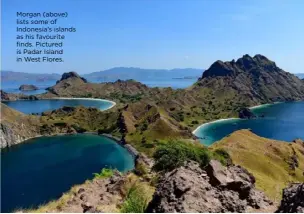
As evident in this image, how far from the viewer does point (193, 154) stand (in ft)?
140

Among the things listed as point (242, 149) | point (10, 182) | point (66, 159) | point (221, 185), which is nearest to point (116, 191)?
point (221, 185)

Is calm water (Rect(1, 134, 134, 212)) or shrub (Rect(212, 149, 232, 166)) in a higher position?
shrub (Rect(212, 149, 232, 166))

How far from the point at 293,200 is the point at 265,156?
114198 mm

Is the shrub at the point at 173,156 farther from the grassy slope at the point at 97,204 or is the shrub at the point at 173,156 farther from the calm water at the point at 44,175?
the calm water at the point at 44,175

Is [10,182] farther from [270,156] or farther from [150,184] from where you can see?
[150,184]

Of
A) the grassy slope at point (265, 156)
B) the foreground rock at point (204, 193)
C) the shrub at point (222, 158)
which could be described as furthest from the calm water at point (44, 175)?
the foreground rock at point (204, 193)

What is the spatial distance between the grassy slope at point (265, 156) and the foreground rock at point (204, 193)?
2864 inches

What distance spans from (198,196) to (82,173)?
151608mm

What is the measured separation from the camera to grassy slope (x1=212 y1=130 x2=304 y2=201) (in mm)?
110062

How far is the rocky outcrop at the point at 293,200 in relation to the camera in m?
17.8

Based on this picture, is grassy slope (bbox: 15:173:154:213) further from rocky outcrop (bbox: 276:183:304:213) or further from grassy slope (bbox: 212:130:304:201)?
grassy slope (bbox: 212:130:304:201)

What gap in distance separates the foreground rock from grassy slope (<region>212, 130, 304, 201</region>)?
72.7 meters

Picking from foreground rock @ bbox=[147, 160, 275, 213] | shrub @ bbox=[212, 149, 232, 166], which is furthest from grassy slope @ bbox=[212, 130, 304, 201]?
foreground rock @ bbox=[147, 160, 275, 213]

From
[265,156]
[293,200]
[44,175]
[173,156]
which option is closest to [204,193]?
[293,200]
